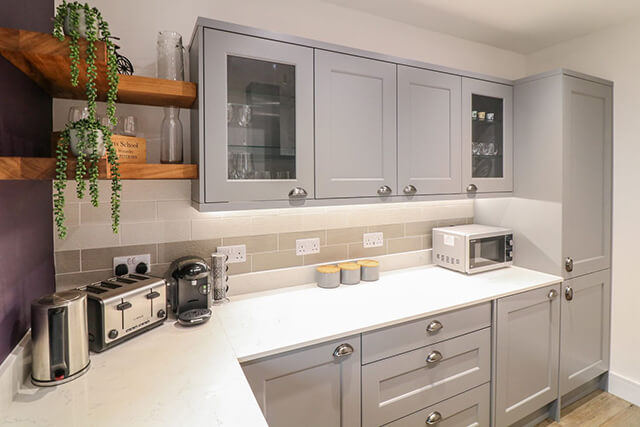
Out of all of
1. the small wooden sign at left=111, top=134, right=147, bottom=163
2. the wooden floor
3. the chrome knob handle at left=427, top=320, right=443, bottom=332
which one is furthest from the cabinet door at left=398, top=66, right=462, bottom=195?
the wooden floor

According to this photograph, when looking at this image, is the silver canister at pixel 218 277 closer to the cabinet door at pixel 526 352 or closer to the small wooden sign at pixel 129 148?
the small wooden sign at pixel 129 148

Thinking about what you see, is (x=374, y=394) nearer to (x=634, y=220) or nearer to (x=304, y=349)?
(x=304, y=349)

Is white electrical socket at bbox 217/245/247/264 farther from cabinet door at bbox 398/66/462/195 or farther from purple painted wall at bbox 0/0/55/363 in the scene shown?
cabinet door at bbox 398/66/462/195

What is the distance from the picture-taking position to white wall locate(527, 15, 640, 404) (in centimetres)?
231

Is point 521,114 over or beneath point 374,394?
over

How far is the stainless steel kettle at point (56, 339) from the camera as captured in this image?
3.52 feet

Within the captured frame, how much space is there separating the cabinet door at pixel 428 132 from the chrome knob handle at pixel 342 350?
90 centimetres

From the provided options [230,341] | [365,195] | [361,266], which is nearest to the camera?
[230,341]

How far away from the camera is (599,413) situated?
7.65 feet

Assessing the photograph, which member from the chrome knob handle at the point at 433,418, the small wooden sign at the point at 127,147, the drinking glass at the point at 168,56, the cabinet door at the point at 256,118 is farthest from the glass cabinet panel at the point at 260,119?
the chrome knob handle at the point at 433,418

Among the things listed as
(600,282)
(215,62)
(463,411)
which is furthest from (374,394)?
(600,282)

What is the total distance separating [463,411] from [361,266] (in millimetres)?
931

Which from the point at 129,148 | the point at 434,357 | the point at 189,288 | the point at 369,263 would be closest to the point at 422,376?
the point at 434,357

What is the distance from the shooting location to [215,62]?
1.48 m
